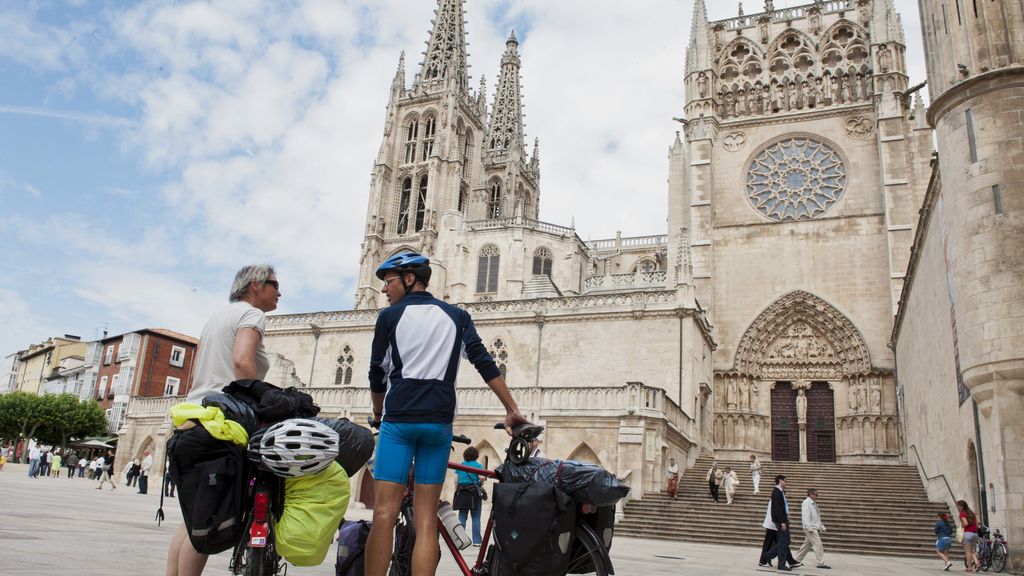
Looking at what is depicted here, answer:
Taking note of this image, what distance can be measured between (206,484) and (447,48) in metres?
60.7

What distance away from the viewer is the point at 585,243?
4881cm

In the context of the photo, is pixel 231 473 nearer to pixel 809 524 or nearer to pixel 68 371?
pixel 809 524

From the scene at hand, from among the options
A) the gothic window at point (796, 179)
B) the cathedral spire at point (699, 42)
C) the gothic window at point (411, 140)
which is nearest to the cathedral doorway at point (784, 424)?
the gothic window at point (796, 179)

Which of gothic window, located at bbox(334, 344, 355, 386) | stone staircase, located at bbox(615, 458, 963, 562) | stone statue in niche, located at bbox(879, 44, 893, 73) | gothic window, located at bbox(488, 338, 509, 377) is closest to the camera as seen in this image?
stone staircase, located at bbox(615, 458, 963, 562)

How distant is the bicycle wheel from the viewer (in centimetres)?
1115

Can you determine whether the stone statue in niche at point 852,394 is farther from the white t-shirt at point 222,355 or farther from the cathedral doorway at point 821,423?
the white t-shirt at point 222,355

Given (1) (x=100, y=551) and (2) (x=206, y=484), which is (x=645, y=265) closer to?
(1) (x=100, y=551)

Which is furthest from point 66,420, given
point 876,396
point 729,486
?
point 876,396

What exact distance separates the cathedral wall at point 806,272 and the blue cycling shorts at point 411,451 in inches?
1087

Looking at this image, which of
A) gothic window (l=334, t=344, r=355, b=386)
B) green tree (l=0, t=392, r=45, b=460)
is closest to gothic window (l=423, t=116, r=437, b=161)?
gothic window (l=334, t=344, r=355, b=386)

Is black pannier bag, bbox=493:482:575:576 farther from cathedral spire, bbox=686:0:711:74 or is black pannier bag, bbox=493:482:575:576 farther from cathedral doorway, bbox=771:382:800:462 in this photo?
cathedral spire, bbox=686:0:711:74

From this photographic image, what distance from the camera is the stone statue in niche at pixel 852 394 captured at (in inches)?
1104

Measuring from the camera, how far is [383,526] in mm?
3518

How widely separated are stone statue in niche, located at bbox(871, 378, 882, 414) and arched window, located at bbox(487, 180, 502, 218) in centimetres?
3951
